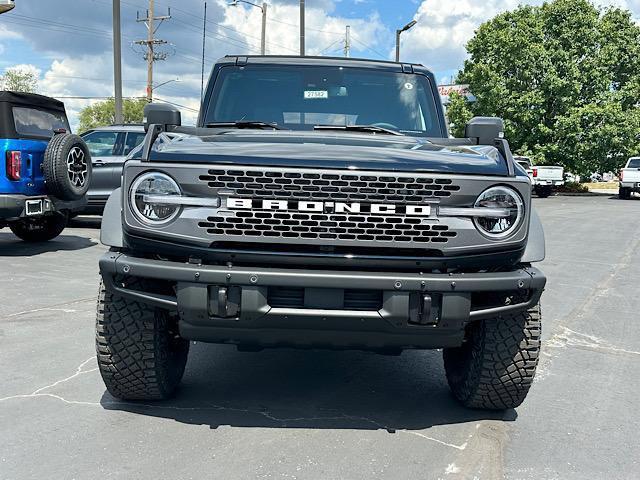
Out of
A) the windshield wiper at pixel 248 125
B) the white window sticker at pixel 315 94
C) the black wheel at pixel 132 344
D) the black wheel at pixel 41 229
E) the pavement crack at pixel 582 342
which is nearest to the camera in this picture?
the black wheel at pixel 132 344

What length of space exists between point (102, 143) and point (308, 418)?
1041cm

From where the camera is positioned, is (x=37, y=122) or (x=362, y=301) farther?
(x=37, y=122)

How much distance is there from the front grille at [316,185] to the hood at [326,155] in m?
0.05

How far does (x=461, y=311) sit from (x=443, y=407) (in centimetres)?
107

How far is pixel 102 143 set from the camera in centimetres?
1270

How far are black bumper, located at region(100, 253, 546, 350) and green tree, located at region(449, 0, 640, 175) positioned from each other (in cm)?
3396

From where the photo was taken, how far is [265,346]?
3184 millimetres

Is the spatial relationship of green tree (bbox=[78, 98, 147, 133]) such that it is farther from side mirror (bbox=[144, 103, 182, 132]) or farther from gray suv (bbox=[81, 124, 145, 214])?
side mirror (bbox=[144, 103, 182, 132])

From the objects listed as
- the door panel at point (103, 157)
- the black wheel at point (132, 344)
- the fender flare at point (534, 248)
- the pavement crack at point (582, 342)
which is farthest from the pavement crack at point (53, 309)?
the door panel at point (103, 157)

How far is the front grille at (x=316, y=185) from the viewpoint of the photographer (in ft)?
9.60

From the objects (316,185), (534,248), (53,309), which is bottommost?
(53,309)

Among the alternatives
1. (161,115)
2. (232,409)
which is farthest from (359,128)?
(232,409)

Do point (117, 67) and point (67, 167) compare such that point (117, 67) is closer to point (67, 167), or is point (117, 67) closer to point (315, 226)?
point (67, 167)

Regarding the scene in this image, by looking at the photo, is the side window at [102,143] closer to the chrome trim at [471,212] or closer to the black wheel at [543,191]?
the chrome trim at [471,212]
